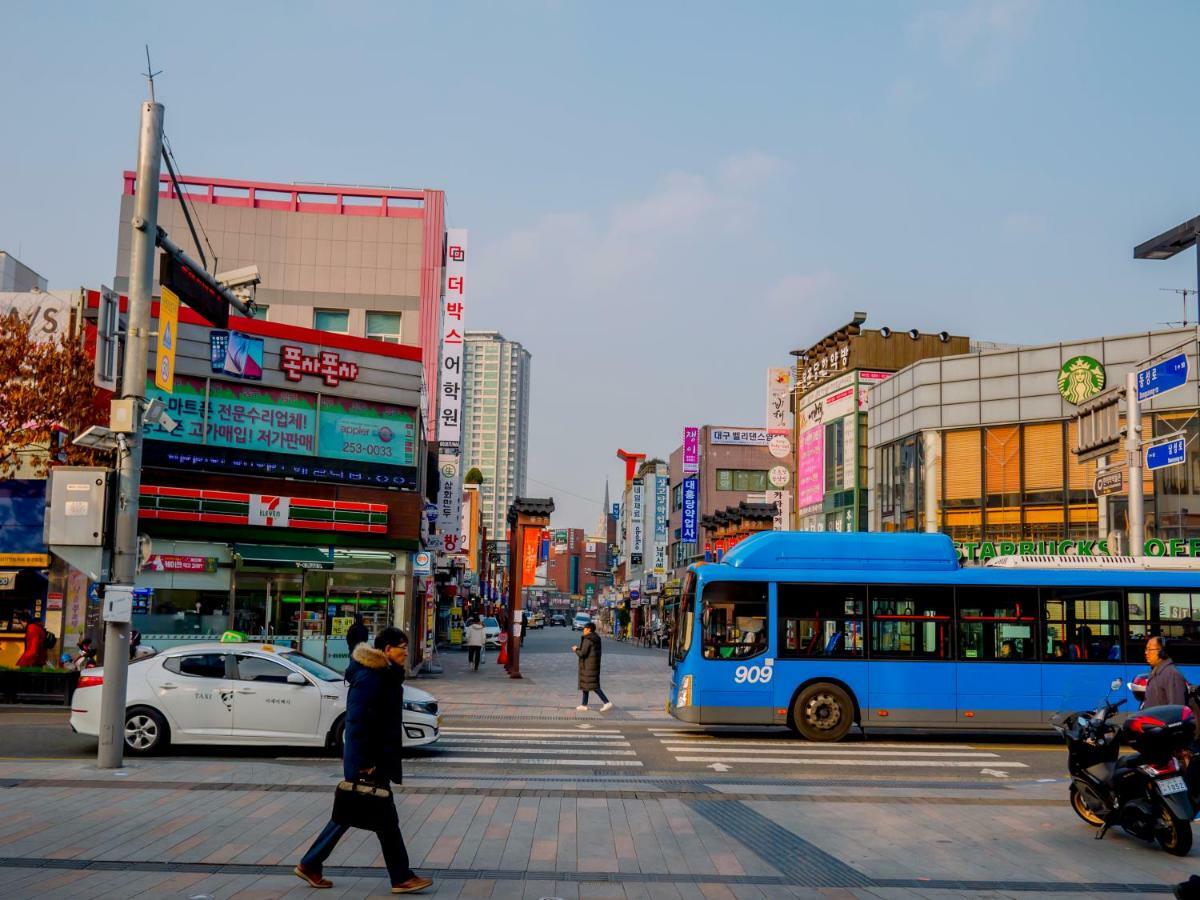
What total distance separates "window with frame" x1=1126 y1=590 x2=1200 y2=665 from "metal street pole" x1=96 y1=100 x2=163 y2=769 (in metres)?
15.8

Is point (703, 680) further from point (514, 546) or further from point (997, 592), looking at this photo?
point (514, 546)

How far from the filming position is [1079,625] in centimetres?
1923

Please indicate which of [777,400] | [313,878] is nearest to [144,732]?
[313,878]

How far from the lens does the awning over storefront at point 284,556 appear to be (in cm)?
2970

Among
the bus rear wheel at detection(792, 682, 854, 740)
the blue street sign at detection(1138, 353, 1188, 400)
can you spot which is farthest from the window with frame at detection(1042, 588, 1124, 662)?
the blue street sign at detection(1138, 353, 1188, 400)

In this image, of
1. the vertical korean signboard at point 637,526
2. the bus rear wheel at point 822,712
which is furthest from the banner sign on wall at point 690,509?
the bus rear wheel at point 822,712

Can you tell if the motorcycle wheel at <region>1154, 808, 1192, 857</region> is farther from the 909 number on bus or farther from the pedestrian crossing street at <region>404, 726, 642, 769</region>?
the 909 number on bus

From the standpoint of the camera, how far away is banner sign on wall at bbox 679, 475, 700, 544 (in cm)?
7981

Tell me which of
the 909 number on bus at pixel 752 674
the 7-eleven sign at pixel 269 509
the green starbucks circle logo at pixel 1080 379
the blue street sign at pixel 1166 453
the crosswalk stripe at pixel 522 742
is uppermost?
the green starbucks circle logo at pixel 1080 379

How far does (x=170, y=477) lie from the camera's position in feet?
95.5

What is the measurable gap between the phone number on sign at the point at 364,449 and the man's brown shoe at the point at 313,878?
79.9ft

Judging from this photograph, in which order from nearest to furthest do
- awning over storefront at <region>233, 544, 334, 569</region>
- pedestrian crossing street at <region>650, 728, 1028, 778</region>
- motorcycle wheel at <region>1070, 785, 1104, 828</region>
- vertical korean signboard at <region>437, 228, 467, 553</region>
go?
1. motorcycle wheel at <region>1070, 785, 1104, 828</region>
2. pedestrian crossing street at <region>650, 728, 1028, 778</region>
3. awning over storefront at <region>233, 544, 334, 569</region>
4. vertical korean signboard at <region>437, 228, 467, 553</region>

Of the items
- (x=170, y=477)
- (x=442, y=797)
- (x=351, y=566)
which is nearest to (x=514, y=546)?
(x=351, y=566)

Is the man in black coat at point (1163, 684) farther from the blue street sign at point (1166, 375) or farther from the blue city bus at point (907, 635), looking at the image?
the blue street sign at point (1166, 375)
